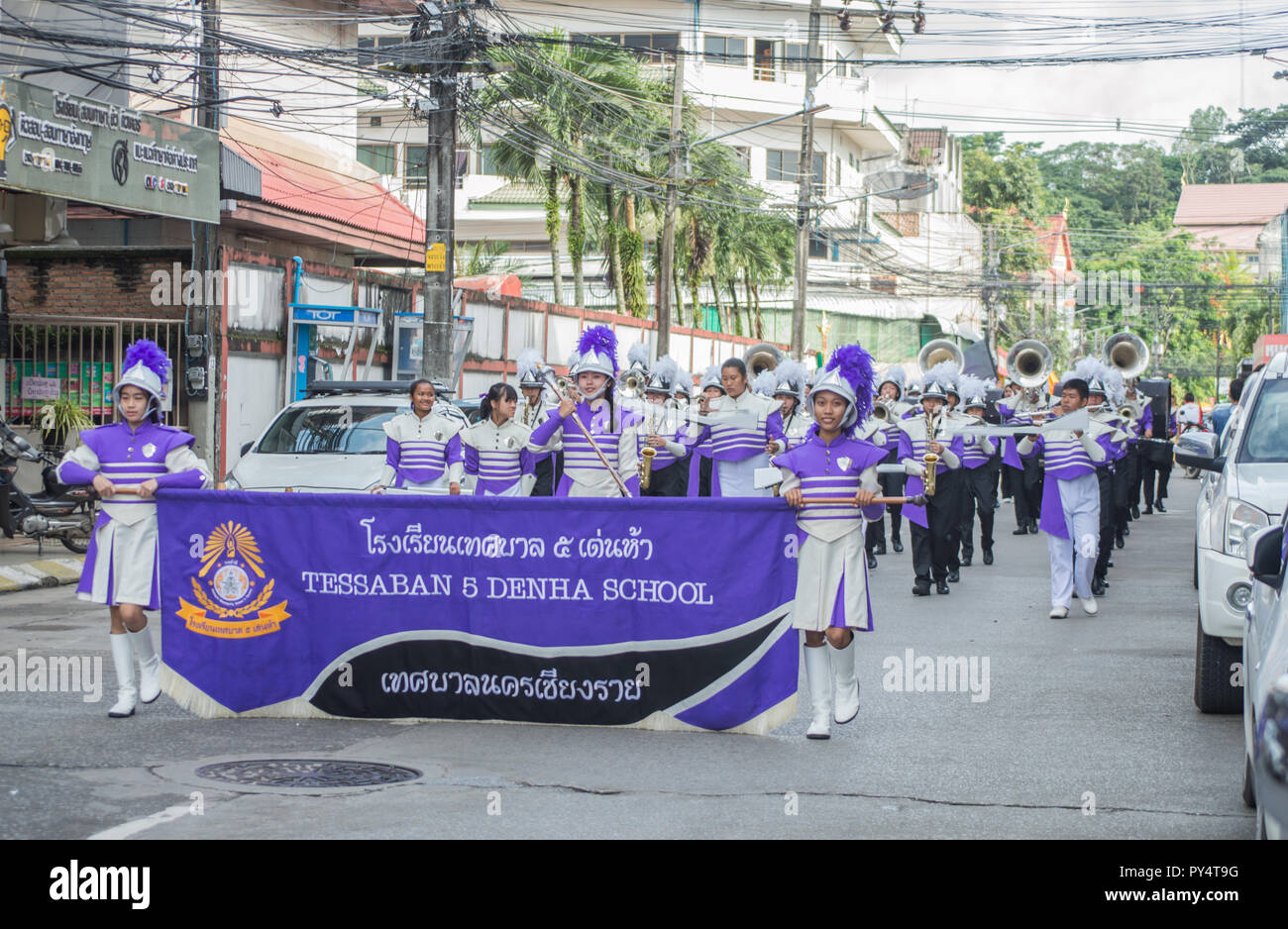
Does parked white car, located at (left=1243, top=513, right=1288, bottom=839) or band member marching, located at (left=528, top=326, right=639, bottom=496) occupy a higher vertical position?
band member marching, located at (left=528, top=326, right=639, bottom=496)

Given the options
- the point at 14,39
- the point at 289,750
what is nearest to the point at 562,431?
the point at 289,750

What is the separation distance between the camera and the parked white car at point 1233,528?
27.7 feet

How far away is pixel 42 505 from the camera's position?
Answer: 1594cm

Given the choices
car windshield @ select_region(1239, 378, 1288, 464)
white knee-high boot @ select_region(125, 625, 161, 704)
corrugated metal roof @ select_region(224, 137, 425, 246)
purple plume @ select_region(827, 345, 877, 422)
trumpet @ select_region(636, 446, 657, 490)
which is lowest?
white knee-high boot @ select_region(125, 625, 161, 704)

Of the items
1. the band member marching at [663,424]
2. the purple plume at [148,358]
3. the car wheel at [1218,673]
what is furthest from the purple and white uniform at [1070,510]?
the purple plume at [148,358]

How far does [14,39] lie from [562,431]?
12.3m

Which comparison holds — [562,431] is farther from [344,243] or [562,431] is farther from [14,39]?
[344,243]

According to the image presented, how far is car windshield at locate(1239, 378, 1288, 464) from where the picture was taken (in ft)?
31.0

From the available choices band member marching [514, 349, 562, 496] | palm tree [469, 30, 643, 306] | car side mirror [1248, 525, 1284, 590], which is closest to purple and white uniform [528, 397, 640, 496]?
band member marching [514, 349, 562, 496]

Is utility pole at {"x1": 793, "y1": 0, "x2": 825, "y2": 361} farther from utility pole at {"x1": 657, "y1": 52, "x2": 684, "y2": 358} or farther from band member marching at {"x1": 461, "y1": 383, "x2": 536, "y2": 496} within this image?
band member marching at {"x1": 461, "y1": 383, "x2": 536, "y2": 496}

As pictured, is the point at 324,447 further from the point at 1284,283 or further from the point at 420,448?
the point at 1284,283

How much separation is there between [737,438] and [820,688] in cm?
586

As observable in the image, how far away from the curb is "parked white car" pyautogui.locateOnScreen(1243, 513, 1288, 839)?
10.8m

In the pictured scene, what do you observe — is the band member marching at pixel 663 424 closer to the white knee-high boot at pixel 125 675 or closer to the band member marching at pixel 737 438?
the band member marching at pixel 737 438
